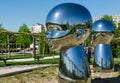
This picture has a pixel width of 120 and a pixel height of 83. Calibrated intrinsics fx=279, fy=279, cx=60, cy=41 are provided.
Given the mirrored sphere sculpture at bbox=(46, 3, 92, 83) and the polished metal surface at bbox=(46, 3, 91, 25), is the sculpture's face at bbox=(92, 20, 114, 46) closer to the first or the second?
the mirrored sphere sculpture at bbox=(46, 3, 92, 83)

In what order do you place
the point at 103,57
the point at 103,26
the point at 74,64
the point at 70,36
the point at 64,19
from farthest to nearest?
the point at 103,57 → the point at 103,26 → the point at 74,64 → the point at 70,36 → the point at 64,19

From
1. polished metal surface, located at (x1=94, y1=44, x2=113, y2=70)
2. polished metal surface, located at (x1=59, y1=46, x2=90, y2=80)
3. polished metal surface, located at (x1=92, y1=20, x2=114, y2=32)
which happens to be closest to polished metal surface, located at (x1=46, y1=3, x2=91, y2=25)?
polished metal surface, located at (x1=59, y1=46, x2=90, y2=80)

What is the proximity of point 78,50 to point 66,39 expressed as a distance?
0.66 meters

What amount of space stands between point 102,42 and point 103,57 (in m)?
0.69

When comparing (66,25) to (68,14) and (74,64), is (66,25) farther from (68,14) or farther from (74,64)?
(74,64)

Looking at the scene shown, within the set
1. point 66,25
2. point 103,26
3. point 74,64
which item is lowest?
point 74,64

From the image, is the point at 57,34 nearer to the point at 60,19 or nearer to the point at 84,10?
the point at 60,19

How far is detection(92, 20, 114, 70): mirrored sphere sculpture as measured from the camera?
491 inches

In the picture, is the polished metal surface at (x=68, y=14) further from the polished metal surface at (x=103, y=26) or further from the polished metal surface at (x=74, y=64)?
the polished metal surface at (x=103, y=26)

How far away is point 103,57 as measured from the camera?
12.9 m

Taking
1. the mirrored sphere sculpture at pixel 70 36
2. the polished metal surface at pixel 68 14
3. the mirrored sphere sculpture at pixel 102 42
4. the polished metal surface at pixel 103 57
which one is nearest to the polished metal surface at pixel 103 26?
the mirrored sphere sculpture at pixel 102 42

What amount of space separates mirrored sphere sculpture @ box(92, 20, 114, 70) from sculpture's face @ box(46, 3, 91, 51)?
5.11 m

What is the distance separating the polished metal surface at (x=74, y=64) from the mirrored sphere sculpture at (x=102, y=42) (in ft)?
16.1

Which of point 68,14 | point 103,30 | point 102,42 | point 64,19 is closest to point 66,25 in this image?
point 64,19
